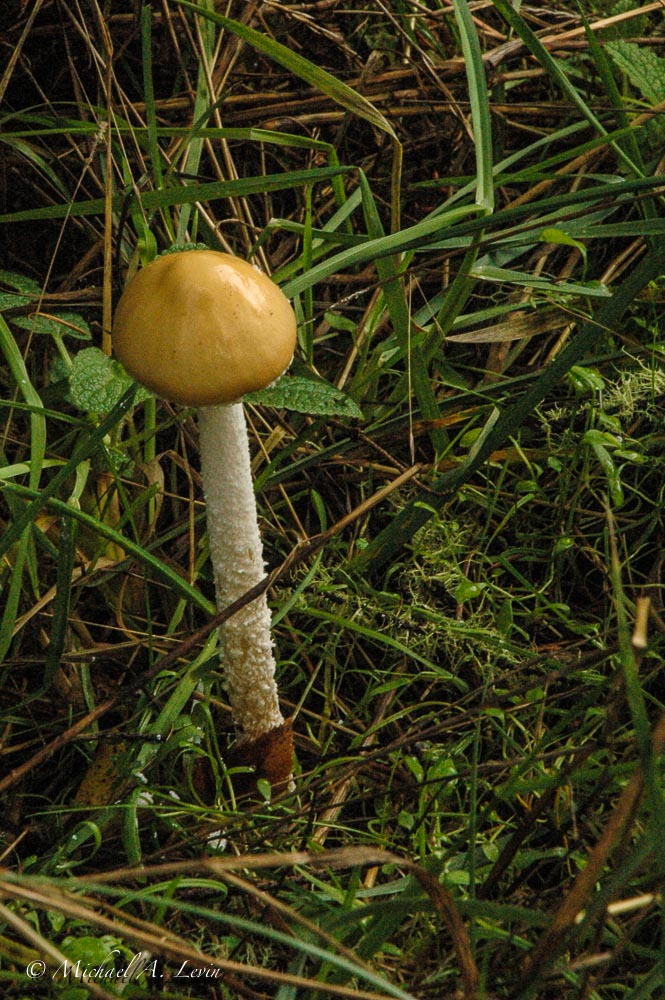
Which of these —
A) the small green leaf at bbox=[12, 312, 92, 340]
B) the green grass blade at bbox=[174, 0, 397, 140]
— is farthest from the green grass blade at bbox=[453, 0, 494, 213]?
the small green leaf at bbox=[12, 312, 92, 340]

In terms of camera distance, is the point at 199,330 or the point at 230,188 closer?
the point at 199,330

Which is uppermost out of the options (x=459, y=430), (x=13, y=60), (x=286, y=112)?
(x=13, y=60)

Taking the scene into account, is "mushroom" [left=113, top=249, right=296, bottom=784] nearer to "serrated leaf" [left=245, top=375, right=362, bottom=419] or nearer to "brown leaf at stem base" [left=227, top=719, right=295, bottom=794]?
"serrated leaf" [left=245, top=375, right=362, bottom=419]

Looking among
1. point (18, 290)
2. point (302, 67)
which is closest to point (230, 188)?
point (302, 67)

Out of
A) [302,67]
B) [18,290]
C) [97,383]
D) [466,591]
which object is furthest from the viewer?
[18,290]

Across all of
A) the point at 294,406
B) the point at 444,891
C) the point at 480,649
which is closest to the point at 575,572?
the point at 480,649

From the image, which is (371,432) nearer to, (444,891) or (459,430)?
(459,430)

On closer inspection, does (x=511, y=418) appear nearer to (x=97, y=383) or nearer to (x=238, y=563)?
(x=238, y=563)
